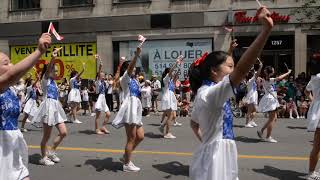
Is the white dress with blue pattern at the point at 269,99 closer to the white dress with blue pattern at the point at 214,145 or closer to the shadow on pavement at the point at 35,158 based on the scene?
the shadow on pavement at the point at 35,158

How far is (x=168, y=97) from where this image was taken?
13.5 m

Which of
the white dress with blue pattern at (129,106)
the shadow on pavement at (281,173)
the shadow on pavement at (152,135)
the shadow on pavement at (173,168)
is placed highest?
the white dress with blue pattern at (129,106)

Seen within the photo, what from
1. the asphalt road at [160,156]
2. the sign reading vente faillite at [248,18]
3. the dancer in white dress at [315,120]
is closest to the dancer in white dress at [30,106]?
the asphalt road at [160,156]

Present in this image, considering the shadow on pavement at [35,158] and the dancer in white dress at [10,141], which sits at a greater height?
the dancer in white dress at [10,141]

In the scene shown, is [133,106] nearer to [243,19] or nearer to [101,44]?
[243,19]

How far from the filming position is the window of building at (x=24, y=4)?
30.3 meters

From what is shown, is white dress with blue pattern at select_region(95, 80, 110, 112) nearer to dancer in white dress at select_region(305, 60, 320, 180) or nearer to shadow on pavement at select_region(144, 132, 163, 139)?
shadow on pavement at select_region(144, 132, 163, 139)

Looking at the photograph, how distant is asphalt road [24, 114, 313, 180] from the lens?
28.0 feet

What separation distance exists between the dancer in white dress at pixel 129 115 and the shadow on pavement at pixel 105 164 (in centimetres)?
37

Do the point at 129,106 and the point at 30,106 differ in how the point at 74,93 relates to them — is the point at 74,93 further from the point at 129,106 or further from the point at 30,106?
the point at 129,106

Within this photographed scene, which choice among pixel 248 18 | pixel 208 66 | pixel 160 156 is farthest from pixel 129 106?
pixel 248 18

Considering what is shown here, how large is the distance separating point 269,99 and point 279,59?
45.2 ft

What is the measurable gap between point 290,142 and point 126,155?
15.1 ft

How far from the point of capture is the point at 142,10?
90.3 ft
